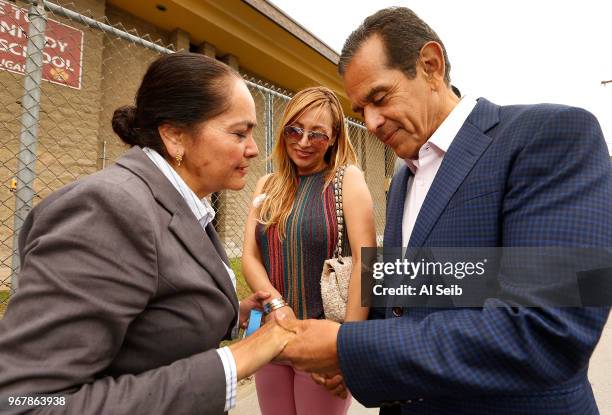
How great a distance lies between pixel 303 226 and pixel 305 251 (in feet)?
0.40

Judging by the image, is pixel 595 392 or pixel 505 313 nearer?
pixel 505 313

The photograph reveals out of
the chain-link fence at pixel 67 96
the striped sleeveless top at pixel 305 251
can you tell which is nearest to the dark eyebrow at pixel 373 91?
the striped sleeveless top at pixel 305 251

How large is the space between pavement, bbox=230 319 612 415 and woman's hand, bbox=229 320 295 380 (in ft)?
5.53

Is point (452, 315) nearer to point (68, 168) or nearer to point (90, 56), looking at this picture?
point (68, 168)

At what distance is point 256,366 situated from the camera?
43.5 inches

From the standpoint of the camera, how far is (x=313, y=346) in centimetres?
117

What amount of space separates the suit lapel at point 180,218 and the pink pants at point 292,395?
2.32ft

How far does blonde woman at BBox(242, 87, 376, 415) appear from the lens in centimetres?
175

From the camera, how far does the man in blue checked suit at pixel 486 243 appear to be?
0.87 metres

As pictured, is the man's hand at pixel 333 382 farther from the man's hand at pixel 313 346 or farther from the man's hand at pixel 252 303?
the man's hand at pixel 252 303

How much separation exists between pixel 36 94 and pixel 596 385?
4.31 meters

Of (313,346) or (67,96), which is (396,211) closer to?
(313,346)

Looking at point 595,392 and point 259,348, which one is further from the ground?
point 259,348

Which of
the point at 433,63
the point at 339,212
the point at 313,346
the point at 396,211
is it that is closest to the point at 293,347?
the point at 313,346
